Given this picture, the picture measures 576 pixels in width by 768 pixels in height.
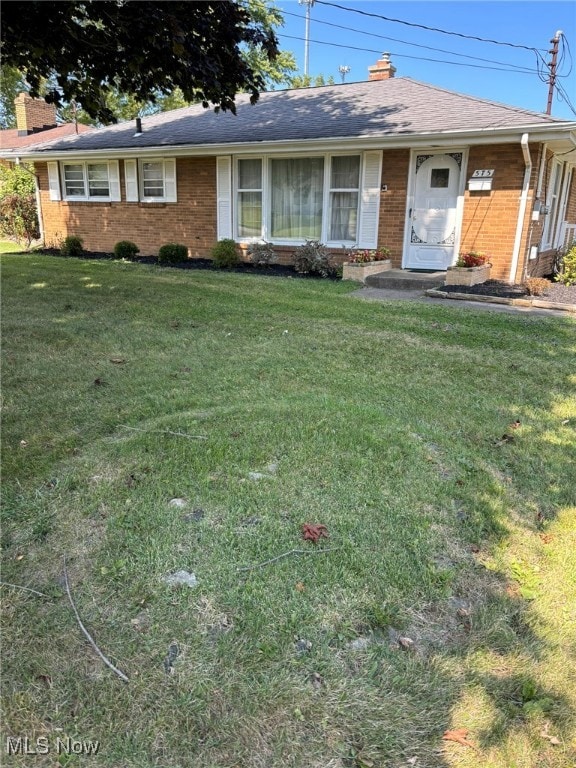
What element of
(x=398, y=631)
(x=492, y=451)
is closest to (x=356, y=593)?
(x=398, y=631)

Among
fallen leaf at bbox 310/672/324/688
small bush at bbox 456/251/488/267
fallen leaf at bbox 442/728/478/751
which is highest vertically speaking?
small bush at bbox 456/251/488/267

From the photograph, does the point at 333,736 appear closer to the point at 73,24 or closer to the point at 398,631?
the point at 398,631

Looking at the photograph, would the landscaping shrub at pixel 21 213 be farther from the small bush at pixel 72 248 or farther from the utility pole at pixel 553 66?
the utility pole at pixel 553 66

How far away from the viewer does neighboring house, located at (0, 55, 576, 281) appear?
9891 mm

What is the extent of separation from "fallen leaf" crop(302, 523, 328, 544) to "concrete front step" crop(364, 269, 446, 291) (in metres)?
7.70

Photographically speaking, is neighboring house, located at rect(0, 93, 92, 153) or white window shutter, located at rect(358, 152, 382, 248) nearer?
white window shutter, located at rect(358, 152, 382, 248)

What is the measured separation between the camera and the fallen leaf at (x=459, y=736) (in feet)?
5.84

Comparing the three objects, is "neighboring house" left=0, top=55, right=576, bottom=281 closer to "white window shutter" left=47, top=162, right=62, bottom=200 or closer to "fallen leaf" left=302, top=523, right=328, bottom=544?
"white window shutter" left=47, top=162, right=62, bottom=200

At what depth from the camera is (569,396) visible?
4637 mm

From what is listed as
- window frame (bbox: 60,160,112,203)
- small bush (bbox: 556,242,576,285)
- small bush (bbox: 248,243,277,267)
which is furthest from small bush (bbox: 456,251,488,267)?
window frame (bbox: 60,160,112,203)

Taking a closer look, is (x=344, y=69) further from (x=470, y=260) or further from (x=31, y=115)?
(x=470, y=260)

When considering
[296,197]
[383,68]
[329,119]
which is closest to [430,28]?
[383,68]

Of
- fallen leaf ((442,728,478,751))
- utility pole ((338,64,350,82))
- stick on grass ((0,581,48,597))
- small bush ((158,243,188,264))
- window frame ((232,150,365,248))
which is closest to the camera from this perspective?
fallen leaf ((442,728,478,751))

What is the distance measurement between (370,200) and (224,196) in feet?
11.5
